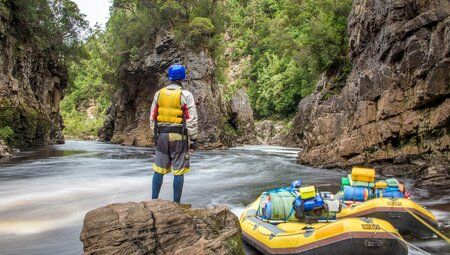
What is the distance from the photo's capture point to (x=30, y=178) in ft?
37.0

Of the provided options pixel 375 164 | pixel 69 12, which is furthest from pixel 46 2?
pixel 375 164

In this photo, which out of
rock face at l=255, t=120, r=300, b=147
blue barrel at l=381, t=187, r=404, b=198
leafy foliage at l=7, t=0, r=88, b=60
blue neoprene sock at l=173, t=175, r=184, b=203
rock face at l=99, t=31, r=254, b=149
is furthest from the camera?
rock face at l=255, t=120, r=300, b=147

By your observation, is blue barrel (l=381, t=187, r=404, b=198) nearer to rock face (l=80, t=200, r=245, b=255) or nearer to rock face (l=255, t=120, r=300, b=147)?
rock face (l=80, t=200, r=245, b=255)

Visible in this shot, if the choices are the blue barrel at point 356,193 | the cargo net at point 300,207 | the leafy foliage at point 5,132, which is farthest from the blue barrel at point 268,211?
the leafy foliage at point 5,132

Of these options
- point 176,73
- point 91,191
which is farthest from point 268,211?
point 91,191

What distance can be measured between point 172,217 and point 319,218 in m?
2.48

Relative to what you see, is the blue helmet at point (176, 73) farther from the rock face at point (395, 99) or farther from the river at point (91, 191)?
the rock face at point (395, 99)

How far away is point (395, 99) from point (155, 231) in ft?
34.6

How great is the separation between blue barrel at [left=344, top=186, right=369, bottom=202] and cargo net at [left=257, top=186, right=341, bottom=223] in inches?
50.0

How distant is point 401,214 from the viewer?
579 centimetres

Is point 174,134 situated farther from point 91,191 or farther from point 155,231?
point 91,191

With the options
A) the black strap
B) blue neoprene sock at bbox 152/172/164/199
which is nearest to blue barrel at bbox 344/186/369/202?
the black strap

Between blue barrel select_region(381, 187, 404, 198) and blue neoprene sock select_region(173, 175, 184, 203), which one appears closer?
blue neoprene sock select_region(173, 175, 184, 203)

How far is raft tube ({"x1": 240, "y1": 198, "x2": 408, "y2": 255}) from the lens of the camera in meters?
4.29
